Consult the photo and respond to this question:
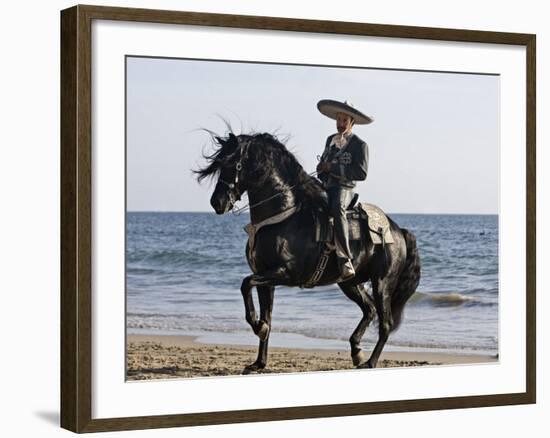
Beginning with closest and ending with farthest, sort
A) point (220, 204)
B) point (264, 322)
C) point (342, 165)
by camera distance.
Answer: point (220, 204), point (264, 322), point (342, 165)

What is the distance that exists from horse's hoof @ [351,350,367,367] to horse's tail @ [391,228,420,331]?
37cm

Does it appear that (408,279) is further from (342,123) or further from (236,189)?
(236,189)

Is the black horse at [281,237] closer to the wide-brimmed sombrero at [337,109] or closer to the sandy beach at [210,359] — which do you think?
the sandy beach at [210,359]

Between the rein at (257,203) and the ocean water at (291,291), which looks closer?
the ocean water at (291,291)

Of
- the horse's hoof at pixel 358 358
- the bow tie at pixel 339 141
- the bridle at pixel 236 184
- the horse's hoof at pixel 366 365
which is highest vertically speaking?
Answer: the bow tie at pixel 339 141

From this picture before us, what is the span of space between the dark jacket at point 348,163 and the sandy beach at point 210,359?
3.31 feet

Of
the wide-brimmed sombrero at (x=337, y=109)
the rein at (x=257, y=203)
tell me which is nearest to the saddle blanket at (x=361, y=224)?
the rein at (x=257, y=203)

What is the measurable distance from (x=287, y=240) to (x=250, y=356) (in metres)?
0.72

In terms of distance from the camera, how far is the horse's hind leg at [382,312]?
924 cm

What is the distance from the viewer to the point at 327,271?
9.11 m

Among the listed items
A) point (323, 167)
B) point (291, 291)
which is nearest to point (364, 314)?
point (291, 291)

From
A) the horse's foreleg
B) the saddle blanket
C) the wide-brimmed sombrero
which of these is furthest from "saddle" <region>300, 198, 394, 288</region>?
the wide-brimmed sombrero

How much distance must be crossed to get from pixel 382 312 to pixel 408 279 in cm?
27

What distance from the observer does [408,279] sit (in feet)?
30.8
